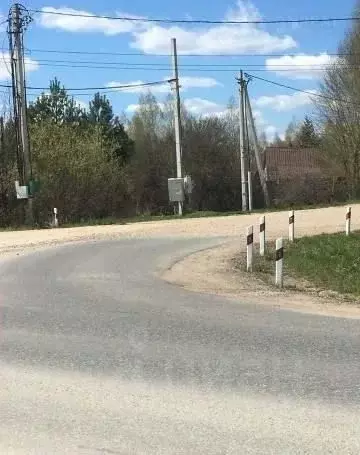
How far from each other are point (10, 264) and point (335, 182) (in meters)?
37.3

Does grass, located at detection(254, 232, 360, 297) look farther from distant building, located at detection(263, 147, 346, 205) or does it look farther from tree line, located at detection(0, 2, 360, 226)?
distant building, located at detection(263, 147, 346, 205)

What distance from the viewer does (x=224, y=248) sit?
16859 millimetres

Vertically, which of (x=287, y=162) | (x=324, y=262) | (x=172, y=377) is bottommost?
(x=324, y=262)

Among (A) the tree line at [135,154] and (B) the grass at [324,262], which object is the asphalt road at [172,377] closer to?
(B) the grass at [324,262]

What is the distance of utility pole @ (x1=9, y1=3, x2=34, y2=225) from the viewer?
2841 centimetres

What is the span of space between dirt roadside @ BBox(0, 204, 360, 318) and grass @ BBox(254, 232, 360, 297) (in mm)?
944

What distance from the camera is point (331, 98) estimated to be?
4259 centimetres

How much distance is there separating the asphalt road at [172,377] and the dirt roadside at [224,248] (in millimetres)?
772

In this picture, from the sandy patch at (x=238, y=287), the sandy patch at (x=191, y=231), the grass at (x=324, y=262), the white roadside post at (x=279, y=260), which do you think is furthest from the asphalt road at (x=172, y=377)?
the sandy patch at (x=191, y=231)

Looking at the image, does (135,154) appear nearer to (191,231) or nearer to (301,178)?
(301,178)

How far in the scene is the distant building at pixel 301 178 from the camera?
47625 millimetres

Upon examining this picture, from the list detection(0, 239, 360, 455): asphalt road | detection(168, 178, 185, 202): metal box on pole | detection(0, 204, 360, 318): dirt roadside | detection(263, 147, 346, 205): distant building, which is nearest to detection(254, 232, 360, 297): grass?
detection(0, 204, 360, 318): dirt roadside

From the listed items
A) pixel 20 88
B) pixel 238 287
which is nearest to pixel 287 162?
pixel 20 88

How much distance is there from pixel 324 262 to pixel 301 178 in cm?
4050
